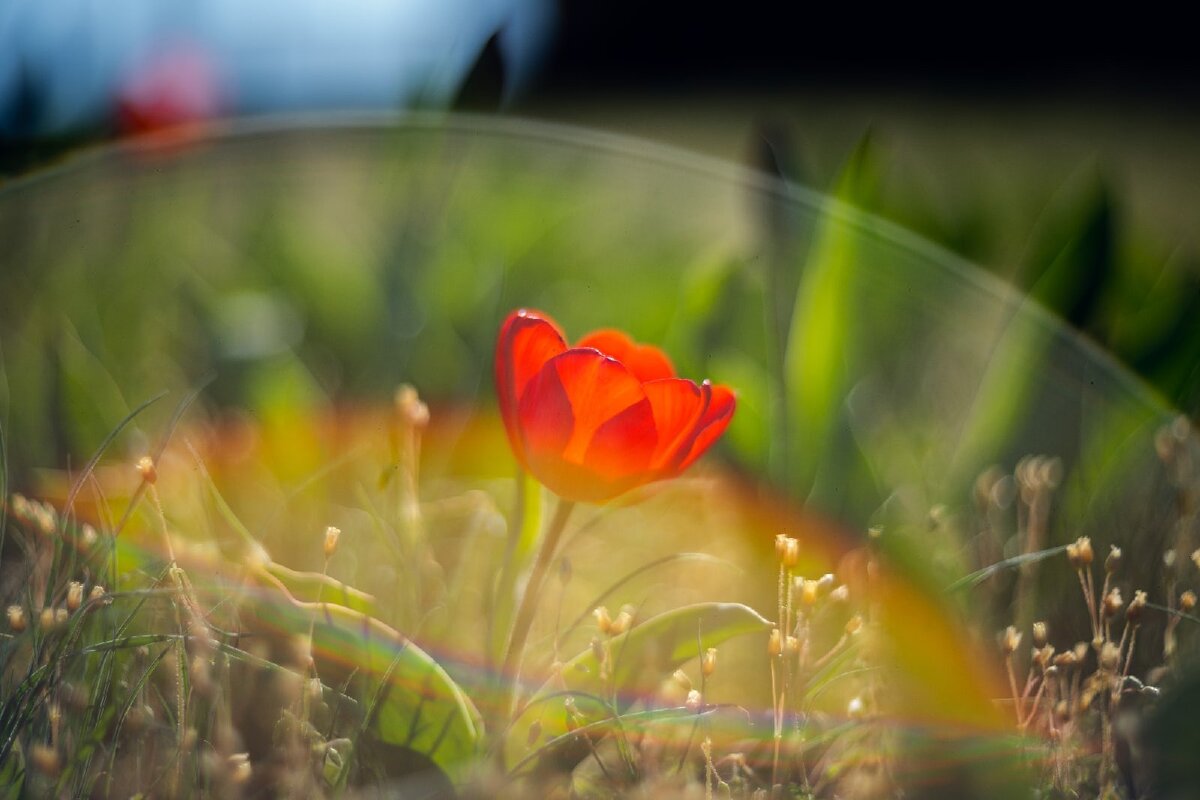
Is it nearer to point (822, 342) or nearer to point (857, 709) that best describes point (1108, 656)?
point (857, 709)

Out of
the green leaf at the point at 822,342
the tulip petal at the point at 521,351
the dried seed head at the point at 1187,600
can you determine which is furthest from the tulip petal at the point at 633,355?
the dried seed head at the point at 1187,600

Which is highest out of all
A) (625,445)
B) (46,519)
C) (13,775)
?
(625,445)

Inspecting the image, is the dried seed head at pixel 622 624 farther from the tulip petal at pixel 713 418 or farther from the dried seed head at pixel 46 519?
the dried seed head at pixel 46 519

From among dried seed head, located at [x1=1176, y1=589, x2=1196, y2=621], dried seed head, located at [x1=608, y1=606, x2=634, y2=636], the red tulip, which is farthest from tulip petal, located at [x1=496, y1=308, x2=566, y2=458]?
dried seed head, located at [x1=1176, y1=589, x2=1196, y2=621]

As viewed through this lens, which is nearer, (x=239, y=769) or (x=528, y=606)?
(x=239, y=769)

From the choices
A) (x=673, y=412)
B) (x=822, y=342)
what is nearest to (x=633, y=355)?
(x=673, y=412)

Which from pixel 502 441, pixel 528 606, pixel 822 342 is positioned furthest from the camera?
pixel 502 441
